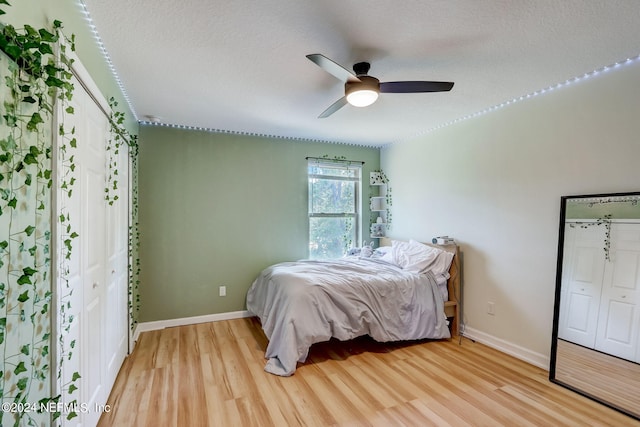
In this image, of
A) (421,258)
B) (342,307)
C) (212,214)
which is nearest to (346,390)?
(342,307)

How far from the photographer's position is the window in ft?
15.0

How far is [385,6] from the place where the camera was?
5.35ft

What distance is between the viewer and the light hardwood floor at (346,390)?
2014 mm

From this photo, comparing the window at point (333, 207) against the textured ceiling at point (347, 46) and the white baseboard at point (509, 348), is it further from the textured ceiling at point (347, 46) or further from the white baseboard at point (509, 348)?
the white baseboard at point (509, 348)

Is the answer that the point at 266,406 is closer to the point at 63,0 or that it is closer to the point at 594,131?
the point at 63,0

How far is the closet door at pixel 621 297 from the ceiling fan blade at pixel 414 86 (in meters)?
1.72

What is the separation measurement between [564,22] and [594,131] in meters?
1.13

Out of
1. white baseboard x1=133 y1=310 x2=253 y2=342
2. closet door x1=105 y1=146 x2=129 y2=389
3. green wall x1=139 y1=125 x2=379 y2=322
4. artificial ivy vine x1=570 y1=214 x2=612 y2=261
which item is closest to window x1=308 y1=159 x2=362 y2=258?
green wall x1=139 y1=125 x2=379 y2=322

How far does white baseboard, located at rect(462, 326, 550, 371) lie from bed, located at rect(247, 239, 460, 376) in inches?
7.4

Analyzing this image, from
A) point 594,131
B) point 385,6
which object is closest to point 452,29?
point 385,6

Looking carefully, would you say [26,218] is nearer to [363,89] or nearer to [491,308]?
[363,89]

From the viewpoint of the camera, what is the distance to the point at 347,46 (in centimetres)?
202

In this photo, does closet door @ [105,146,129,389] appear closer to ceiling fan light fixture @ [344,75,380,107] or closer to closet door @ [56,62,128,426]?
closet door @ [56,62,128,426]

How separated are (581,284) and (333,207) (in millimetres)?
3097
